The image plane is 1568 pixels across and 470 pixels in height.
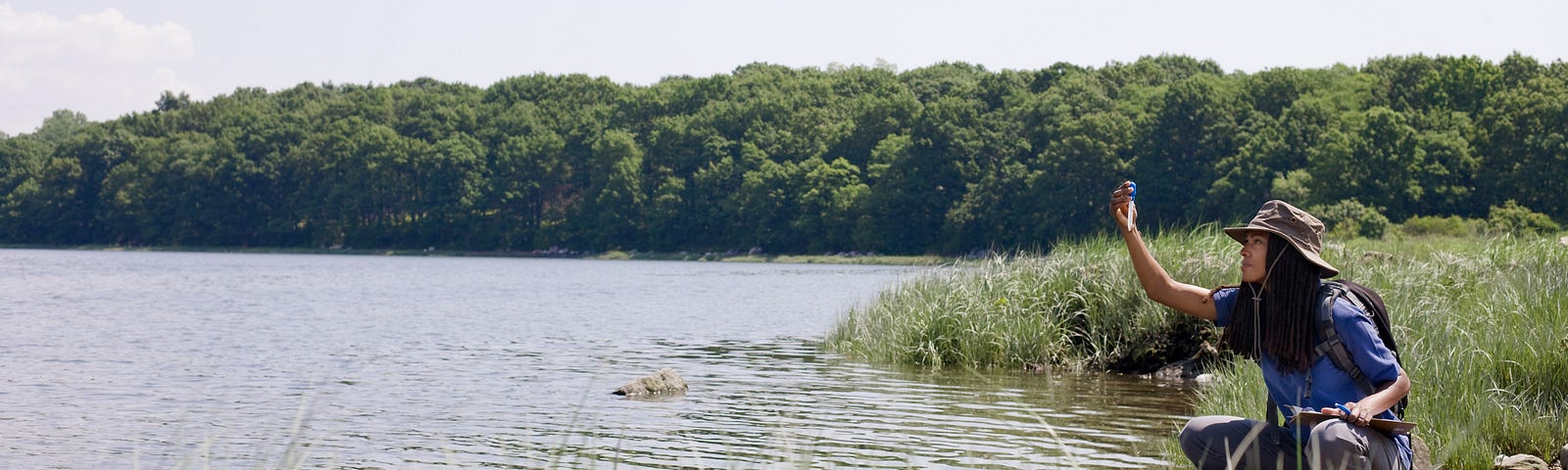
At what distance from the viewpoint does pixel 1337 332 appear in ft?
17.0

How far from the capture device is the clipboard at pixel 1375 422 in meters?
5.07

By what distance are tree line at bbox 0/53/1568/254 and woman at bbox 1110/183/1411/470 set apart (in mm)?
56436

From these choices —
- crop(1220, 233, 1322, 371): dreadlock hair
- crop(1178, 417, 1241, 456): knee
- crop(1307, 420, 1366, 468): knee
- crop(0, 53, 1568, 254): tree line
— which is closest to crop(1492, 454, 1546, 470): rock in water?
crop(1178, 417, 1241, 456): knee

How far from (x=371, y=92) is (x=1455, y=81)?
264ft

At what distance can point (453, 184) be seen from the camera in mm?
106375

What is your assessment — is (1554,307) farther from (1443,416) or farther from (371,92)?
(371,92)

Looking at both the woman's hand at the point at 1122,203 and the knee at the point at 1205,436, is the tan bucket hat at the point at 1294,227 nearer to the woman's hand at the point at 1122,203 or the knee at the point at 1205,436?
the woman's hand at the point at 1122,203

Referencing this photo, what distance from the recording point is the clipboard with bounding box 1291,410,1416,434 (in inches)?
200

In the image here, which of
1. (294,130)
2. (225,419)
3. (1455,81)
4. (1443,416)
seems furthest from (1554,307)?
(294,130)

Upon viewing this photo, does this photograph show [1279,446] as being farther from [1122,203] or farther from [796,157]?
[796,157]

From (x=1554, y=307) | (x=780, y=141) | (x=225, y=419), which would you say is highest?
(x=780, y=141)

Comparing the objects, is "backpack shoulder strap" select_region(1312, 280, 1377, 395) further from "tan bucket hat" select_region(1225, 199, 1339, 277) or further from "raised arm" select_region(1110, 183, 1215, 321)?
"raised arm" select_region(1110, 183, 1215, 321)

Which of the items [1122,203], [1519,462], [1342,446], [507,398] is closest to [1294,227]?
[1122,203]

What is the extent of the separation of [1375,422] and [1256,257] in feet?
2.28
